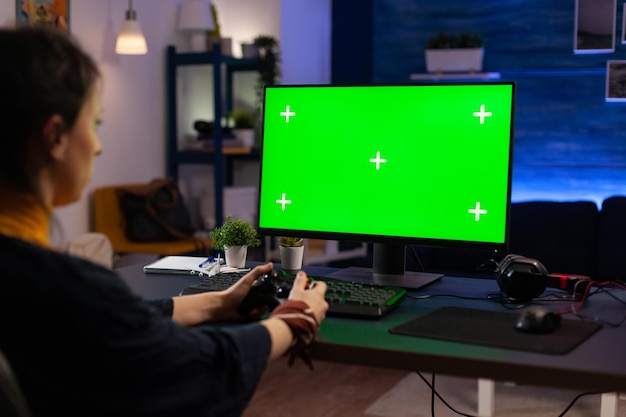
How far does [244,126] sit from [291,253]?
3.36m

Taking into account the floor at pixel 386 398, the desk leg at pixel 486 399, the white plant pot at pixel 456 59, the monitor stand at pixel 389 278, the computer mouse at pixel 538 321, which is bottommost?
the floor at pixel 386 398

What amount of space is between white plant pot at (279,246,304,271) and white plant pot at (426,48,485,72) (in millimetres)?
3246

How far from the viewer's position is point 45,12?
4586 millimetres

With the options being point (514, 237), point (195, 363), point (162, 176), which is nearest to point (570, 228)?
point (514, 237)

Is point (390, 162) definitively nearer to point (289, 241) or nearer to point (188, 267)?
point (289, 241)

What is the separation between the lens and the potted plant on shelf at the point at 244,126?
551 cm

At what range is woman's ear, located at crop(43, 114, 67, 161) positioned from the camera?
49.7 inches

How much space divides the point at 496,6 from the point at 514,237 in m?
1.75

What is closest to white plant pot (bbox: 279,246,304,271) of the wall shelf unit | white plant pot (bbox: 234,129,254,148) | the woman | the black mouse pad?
the black mouse pad

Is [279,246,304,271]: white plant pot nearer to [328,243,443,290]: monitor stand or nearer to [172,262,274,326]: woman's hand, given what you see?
[328,243,443,290]: monitor stand

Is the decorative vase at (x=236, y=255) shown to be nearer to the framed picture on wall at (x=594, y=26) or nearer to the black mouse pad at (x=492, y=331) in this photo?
the black mouse pad at (x=492, y=331)

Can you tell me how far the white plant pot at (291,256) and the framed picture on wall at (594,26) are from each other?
337 centimetres

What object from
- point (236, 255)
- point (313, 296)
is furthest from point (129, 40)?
point (313, 296)

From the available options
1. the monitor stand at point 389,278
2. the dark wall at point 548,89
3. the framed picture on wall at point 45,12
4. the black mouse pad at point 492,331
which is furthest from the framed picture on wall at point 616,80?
the black mouse pad at point 492,331
